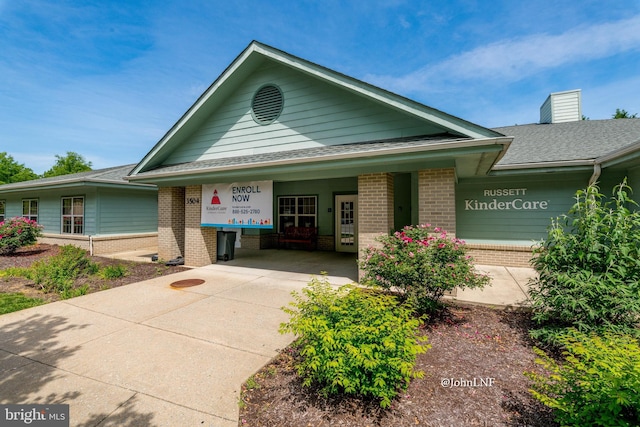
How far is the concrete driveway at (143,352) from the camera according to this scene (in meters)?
2.84

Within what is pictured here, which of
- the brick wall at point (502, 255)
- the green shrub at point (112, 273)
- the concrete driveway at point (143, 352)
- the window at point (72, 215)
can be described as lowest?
the concrete driveway at point (143, 352)

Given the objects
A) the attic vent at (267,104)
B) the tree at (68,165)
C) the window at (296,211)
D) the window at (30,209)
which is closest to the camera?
the attic vent at (267,104)

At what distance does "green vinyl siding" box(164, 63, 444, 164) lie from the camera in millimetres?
7250

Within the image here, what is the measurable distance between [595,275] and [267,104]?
8651 mm

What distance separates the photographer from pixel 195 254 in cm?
980

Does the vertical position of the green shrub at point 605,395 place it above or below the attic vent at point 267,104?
below

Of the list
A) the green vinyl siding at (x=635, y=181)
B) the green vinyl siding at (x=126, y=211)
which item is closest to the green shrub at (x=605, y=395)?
the green vinyl siding at (x=635, y=181)

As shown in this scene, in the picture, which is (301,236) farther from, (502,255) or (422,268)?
(422,268)

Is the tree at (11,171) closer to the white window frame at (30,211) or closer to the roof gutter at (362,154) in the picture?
the white window frame at (30,211)

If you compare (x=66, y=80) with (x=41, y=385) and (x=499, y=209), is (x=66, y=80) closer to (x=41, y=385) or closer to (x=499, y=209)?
(x=41, y=385)

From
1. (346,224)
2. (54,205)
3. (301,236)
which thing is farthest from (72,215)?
(346,224)

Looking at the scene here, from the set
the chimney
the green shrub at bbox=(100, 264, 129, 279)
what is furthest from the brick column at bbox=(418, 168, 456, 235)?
the chimney

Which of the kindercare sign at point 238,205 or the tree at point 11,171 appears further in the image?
the tree at point 11,171

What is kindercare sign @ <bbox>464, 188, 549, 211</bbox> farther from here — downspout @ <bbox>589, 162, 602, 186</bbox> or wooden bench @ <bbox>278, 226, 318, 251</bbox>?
wooden bench @ <bbox>278, 226, 318, 251</bbox>
